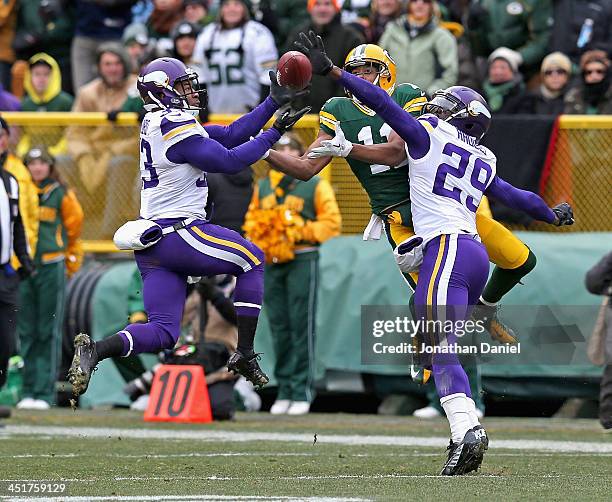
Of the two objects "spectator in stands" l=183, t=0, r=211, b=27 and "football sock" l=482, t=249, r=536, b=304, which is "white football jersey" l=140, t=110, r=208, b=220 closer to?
"football sock" l=482, t=249, r=536, b=304

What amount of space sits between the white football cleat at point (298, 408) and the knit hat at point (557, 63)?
11.8 feet

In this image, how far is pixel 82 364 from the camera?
823 centimetres

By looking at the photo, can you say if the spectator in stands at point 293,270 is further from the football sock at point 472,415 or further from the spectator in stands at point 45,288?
the football sock at point 472,415

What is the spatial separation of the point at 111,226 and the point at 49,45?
3.18 m

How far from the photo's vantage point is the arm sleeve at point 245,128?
29.1ft

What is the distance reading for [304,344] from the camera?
13.1m

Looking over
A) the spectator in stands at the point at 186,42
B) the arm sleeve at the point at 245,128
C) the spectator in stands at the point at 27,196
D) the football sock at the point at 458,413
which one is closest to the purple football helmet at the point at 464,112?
the arm sleeve at the point at 245,128

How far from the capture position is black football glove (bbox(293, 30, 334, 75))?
8.07 meters

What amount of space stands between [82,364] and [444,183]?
6.92 feet

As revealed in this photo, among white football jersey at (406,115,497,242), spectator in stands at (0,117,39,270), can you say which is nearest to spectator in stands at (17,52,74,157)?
spectator in stands at (0,117,39,270)

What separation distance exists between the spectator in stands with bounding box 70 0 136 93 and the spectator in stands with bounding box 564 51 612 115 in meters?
5.02

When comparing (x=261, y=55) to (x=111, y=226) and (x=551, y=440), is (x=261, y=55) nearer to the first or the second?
(x=111, y=226)

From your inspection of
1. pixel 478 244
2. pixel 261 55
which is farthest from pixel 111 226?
pixel 478 244

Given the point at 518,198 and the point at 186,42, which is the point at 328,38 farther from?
the point at 518,198
